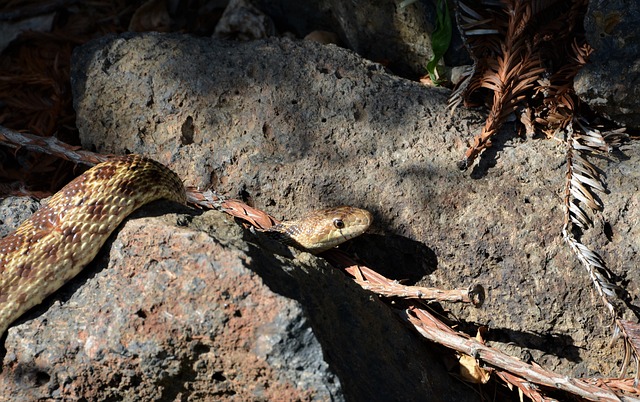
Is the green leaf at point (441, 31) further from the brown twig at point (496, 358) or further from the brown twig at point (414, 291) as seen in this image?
the brown twig at point (496, 358)

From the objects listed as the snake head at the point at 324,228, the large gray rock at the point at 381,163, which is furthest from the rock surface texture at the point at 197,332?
the large gray rock at the point at 381,163

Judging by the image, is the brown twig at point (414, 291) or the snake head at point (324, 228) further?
the snake head at point (324, 228)

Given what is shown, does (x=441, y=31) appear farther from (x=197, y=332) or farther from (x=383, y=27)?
(x=197, y=332)

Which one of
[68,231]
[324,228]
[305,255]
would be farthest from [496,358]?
[68,231]

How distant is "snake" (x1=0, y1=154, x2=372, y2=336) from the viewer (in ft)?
10.1

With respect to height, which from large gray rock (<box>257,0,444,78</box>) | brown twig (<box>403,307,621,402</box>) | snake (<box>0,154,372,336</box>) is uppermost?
large gray rock (<box>257,0,444,78</box>)

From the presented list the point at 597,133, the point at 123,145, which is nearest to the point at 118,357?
the point at 123,145

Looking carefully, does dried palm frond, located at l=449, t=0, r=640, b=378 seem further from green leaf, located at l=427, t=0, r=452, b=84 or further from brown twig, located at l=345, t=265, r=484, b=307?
brown twig, located at l=345, t=265, r=484, b=307

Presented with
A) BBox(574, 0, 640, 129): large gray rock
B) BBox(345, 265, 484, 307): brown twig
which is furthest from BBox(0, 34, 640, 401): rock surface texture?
BBox(574, 0, 640, 129): large gray rock

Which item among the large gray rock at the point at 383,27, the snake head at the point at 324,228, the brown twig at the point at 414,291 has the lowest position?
the brown twig at the point at 414,291

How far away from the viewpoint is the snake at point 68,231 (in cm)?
306

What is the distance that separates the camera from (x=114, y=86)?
4.31 m

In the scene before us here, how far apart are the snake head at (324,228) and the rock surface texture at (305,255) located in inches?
6.3

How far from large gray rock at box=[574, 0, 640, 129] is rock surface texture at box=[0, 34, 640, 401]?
319 millimetres
